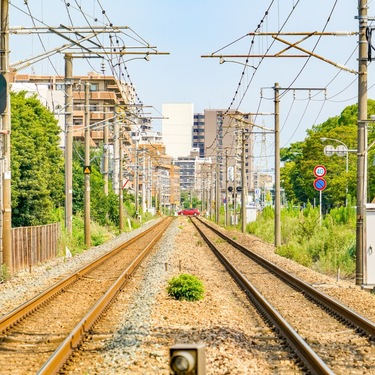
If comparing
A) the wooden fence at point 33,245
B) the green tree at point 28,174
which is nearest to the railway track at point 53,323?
the wooden fence at point 33,245

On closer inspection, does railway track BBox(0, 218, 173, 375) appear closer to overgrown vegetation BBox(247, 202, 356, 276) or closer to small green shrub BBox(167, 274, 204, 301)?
small green shrub BBox(167, 274, 204, 301)

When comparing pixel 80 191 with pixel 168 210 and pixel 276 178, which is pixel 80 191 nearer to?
pixel 276 178

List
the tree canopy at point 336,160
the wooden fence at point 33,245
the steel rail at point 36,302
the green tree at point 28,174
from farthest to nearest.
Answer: the tree canopy at point 336,160 → the green tree at point 28,174 → the wooden fence at point 33,245 → the steel rail at point 36,302

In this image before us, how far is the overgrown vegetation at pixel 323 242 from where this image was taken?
2845cm

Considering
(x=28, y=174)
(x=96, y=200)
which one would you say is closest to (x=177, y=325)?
(x=28, y=174)

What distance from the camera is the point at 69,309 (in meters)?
17.2

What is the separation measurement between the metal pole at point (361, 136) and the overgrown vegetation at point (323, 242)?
16.3 feet

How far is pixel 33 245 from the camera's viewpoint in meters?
29.9

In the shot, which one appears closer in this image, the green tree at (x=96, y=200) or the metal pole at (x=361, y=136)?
the metal pole at (x=361, y=136)

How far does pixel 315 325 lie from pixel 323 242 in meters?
17.3

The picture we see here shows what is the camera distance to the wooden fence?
27.1 metres

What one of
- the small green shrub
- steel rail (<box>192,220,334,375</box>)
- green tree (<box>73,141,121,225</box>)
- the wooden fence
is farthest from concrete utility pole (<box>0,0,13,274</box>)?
green tree (<box>73,141,121,225</box>)

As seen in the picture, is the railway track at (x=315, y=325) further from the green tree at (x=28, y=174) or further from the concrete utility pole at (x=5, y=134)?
the green tree at (x=28, y=174)

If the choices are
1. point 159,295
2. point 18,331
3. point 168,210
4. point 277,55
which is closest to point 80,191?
point 277,55
